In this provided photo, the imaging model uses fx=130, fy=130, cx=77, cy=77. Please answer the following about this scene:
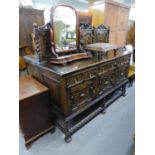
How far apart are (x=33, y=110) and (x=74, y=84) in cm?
57

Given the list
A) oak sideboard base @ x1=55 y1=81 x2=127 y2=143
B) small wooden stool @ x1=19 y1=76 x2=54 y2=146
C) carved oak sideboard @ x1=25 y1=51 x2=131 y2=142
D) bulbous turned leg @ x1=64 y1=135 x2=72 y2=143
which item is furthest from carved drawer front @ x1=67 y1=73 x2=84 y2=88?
bulbous turned leg @ x1=64 y1=135 x2=72 y2=143

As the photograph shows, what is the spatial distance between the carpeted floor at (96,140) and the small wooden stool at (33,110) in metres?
0.13

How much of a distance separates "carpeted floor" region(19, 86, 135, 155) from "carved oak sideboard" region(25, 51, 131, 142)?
0.11 m

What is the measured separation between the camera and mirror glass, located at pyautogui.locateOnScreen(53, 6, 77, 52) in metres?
1.62

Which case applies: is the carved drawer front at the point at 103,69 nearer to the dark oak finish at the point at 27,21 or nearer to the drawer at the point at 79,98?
the drawer at the point at 79,98

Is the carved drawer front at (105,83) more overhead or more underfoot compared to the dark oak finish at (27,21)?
more underfoot

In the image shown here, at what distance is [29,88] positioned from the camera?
1.58 metres

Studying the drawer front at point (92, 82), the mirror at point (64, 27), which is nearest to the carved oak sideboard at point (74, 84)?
the drawer front at point (92, 82)

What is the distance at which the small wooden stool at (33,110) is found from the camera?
1429mm
